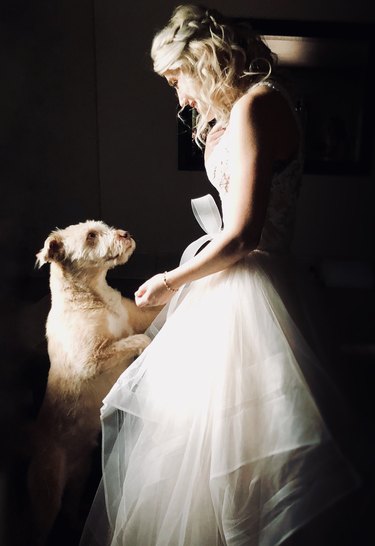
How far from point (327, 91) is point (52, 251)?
58 cm

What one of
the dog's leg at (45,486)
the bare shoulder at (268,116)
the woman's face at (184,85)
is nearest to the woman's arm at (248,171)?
the bare shoulder at (268,116)

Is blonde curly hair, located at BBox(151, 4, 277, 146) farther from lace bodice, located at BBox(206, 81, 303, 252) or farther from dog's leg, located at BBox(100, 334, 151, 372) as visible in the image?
dog's leg, located at BBox(100, 334, 151, 372)

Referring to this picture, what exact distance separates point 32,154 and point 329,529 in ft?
2.72

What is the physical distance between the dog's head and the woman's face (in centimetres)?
24

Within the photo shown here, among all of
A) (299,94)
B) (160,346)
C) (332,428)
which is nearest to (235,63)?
(299,94)

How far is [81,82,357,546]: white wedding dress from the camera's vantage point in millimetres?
607

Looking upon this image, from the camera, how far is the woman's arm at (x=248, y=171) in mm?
571

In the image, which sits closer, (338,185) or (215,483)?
(215,483)

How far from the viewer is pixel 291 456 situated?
0.61 meters

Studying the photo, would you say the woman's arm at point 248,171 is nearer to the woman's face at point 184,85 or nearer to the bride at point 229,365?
the bride at point 229,365

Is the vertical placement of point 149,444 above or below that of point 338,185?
below

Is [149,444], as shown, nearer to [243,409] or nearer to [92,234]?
[243,409]

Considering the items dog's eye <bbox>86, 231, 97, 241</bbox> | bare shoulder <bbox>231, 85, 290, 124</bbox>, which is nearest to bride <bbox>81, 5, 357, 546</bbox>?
bare shoulder <bbox>231, 85, 290, 124</bbox>

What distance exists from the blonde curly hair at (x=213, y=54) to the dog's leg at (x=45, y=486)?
0.66 m
